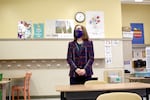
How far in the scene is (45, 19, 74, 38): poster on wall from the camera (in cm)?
714


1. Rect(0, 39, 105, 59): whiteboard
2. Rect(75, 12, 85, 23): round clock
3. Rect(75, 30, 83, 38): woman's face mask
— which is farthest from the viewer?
Rect(75, 12, 85, 23): round clock

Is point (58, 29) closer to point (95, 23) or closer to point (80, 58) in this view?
point (95, 23)

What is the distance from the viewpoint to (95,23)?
733cm

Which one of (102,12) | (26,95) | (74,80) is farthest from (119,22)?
(74,80)

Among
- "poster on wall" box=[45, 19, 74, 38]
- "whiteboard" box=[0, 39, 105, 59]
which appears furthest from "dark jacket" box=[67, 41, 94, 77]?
"poster on wall" box=[45, 19, 74, 38]

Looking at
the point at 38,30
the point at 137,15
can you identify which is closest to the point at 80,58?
the point at 38,30

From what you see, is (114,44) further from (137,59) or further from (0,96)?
(0,96)

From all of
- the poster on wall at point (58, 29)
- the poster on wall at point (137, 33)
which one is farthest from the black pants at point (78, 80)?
the poster on wall at point (137, 33)

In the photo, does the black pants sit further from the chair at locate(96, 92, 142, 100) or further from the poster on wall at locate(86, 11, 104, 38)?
the poster on wall at locate(86, 11, 104, 38)

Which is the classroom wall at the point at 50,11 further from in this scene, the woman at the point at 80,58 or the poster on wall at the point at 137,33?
the woman at the point at 80,58

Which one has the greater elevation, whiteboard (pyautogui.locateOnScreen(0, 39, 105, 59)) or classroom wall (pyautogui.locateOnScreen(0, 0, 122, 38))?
classroom wall (pyautogui.locateOnScreen(0, 0, 122, 38))

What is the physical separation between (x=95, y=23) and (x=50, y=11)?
57.8 inches

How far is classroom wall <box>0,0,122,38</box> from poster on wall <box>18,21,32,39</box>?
0.13 meters

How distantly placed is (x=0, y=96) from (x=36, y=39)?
2.69m
